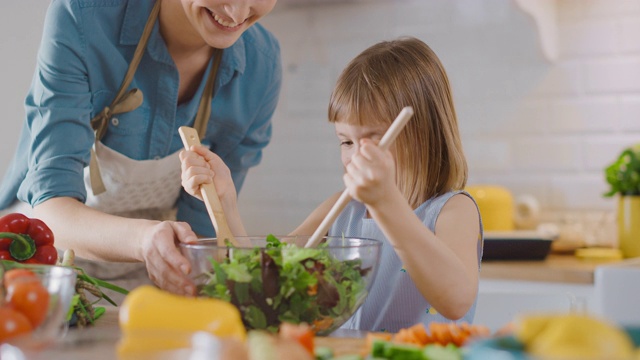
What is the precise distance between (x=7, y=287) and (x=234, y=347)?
37cm

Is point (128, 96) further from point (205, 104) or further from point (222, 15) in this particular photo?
point (222, 15)

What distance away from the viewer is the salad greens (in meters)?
0.98

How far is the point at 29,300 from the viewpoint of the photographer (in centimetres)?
91

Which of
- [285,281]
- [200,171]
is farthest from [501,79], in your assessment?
[285,281]

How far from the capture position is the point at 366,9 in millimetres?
3076

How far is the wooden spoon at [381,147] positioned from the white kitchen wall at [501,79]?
168 cm

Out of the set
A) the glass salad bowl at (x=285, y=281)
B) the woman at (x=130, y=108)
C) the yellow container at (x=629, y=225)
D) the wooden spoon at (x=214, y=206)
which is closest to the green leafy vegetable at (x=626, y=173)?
the yellow container at (x=629, y=225)

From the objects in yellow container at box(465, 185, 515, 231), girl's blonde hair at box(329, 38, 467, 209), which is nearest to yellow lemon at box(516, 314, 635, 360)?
girl's blonde hair at box(329, 38, 467, 209)

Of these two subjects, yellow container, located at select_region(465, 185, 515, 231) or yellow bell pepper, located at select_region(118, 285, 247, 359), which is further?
yellow container, located at select_region(465, 185, 515, 231)

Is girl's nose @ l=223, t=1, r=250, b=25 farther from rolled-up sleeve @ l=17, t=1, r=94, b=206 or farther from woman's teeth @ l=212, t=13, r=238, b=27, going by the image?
rolled-up sleeve @ l=17, t=1, r=94, b=206

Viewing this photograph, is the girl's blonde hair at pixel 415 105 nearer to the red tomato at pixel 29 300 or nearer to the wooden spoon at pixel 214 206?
the wooden spoon at pixel 214 206

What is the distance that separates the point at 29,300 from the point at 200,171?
478 millimetres

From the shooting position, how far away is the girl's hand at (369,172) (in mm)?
1016

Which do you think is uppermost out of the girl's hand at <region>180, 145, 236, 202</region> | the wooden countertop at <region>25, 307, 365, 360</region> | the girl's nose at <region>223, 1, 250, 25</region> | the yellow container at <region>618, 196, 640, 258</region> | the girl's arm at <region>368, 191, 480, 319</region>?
the girl's nose at <region>223, 1, 250, 25</region>
